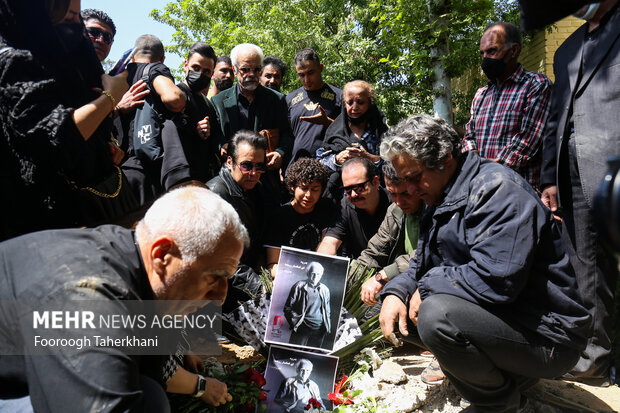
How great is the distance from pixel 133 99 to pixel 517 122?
2886 mm

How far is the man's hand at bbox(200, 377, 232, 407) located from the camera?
2.55m

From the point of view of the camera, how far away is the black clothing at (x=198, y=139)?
12.9 feet

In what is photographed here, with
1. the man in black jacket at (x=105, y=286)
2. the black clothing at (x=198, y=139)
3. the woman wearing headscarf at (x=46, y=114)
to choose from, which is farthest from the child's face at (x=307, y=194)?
the man in black jacket at (x=105, y=286)

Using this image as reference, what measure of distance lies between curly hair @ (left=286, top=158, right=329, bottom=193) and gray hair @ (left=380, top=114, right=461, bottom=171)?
151cm

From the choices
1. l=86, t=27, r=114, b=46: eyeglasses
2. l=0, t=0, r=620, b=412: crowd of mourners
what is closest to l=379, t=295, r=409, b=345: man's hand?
l=0, t=0, r=620, b=412: crowd of mourners

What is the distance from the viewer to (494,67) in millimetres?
4117

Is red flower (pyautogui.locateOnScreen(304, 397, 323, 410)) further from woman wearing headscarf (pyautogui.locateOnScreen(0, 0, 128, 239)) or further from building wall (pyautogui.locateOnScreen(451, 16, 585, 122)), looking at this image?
building wall (pyautogui.locateOnScreen(451, 16, 585, 122))

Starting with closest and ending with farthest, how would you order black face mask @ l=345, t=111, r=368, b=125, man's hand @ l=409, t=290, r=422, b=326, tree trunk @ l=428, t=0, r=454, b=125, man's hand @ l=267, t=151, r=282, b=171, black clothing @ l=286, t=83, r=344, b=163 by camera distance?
1. man's hand @ l=409, t=290, r=422, b=326
2. man's hand @ l=267, t=151, r=282, b=171
3. black face mask @ l=345, t=111, r=368, b=125
4. black clothing @ l=286, t=83, r=344, b=163
5. tree trunk @ l=428, t=0, r=454, b=125

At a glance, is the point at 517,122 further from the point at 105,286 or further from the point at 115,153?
the point at 105,286

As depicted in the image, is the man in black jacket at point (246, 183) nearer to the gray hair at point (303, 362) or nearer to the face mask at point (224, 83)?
the gray hair at point (303, 362)

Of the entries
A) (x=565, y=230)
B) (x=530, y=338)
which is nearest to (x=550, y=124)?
(x=565, y=230)

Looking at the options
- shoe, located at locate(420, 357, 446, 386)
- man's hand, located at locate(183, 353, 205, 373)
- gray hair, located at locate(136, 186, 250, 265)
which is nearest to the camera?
gray hair, located at locate(136, 186, 250, 265)

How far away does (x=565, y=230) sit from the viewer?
10.6 ft

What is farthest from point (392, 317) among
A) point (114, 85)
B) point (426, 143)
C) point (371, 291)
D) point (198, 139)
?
point (198, 139)
